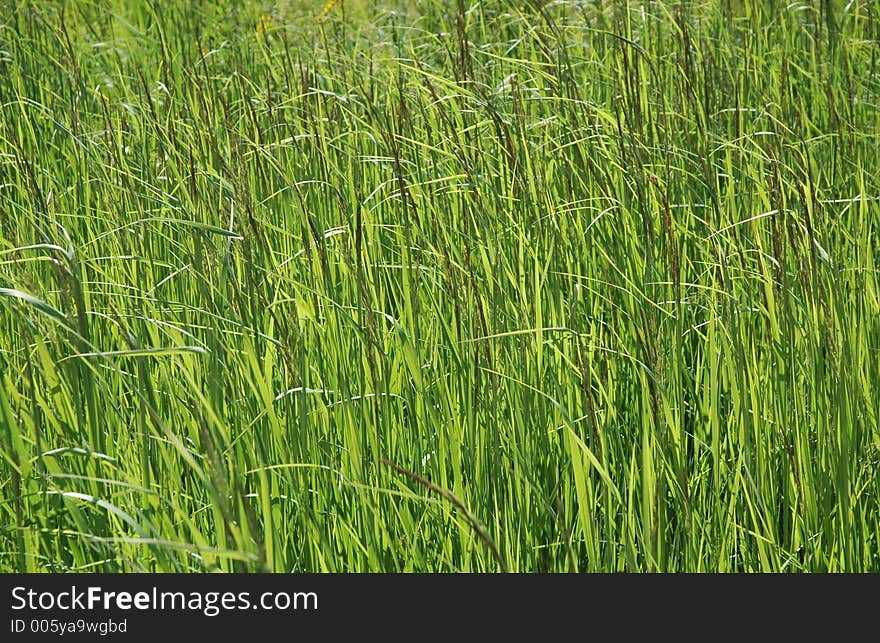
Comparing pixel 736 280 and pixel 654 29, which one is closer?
pixel 736 280

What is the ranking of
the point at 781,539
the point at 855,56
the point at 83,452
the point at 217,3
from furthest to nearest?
the point at 217,3 < the point at 855,56 < the point at 781,539 < the point at 83,452

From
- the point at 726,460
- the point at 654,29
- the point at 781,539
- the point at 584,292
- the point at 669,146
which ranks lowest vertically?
the point at 781,539

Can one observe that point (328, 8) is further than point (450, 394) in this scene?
Yes

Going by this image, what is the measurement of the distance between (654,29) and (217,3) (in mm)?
1836

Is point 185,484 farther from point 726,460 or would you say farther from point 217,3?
point 217,3

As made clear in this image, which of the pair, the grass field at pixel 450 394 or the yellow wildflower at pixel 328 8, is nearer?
the grass field at pixel 450 394

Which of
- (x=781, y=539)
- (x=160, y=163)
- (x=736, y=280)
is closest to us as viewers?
(x=781, y=539)

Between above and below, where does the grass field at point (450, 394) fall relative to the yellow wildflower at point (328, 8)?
below

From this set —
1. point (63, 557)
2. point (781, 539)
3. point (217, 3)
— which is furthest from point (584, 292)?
point (217, 3)

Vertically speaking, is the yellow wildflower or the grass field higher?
the yellow wildflower

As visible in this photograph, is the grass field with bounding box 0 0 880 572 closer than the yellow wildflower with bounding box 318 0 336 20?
Yes

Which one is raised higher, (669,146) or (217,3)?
(217,3)

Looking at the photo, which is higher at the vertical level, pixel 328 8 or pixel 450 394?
pixel 328 8

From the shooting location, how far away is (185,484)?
58.6 inches
